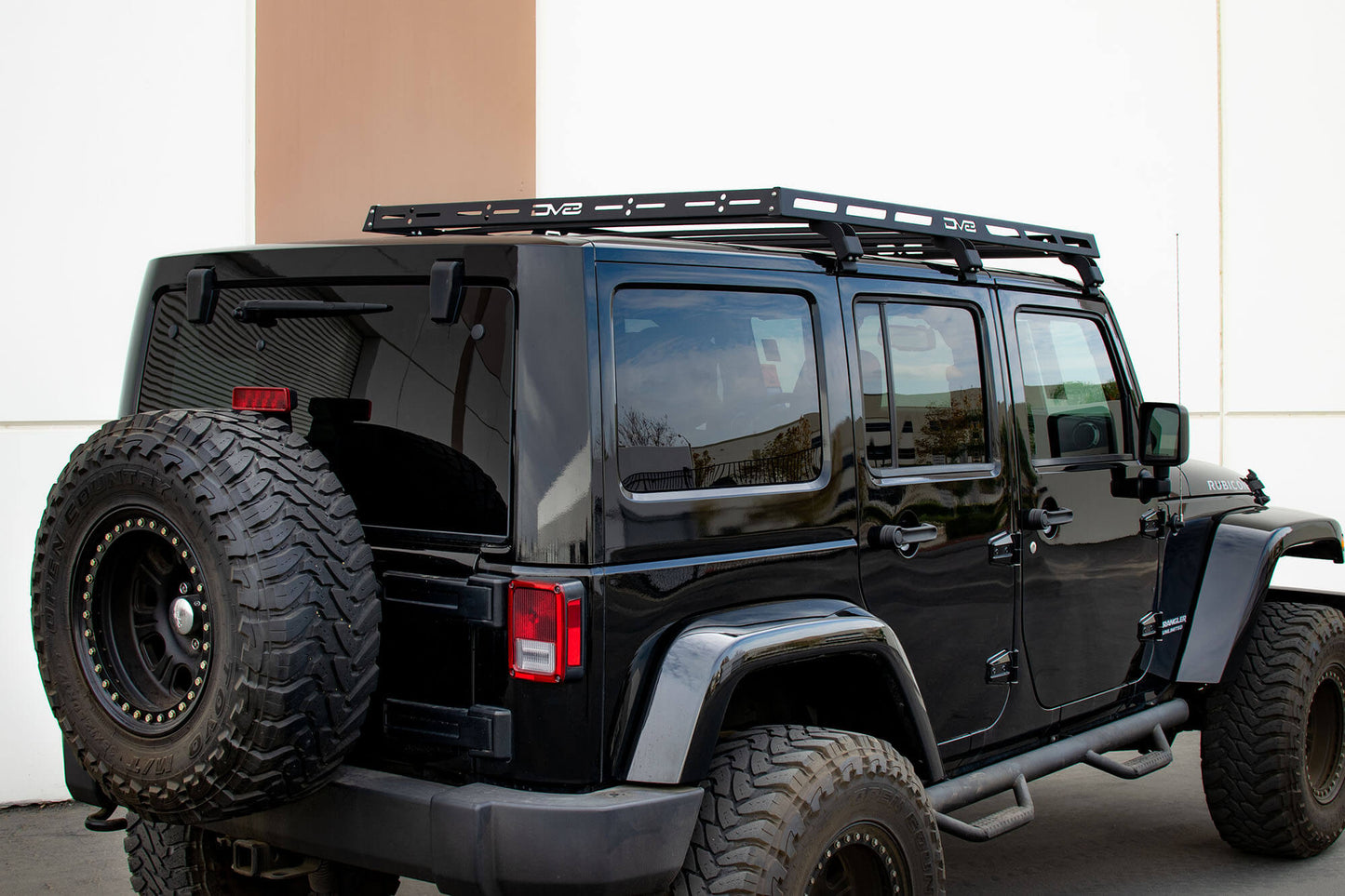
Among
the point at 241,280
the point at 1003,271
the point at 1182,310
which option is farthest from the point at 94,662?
the point at 1182,310

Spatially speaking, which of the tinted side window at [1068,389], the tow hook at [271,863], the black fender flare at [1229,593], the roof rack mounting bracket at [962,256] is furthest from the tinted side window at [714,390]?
the black fender flare at [1229,593]

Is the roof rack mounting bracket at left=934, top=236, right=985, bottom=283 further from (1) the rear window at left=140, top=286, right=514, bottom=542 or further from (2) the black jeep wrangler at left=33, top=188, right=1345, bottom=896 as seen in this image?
(1) the rear window at left=140, top=286, right=514, bottom=542

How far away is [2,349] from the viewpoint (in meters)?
5.35

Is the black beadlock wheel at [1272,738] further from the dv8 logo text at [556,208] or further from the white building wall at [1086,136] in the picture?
the white building wall at [1086,136]

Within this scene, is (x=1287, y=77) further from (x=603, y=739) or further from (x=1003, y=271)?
(x=603, y=739)

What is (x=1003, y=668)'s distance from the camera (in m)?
3.87

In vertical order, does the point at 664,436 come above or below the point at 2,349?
below

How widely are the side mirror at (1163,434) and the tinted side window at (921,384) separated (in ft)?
2.76

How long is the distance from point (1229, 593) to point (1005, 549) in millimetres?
1269

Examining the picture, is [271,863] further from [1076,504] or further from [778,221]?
[1076,504]

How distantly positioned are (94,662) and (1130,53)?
22.6 feet

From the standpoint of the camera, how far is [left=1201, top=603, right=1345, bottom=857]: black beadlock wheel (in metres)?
4.66

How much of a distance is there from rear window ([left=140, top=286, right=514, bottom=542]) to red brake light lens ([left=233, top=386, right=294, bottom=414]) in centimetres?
7

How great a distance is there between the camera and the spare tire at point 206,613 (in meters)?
2.59
